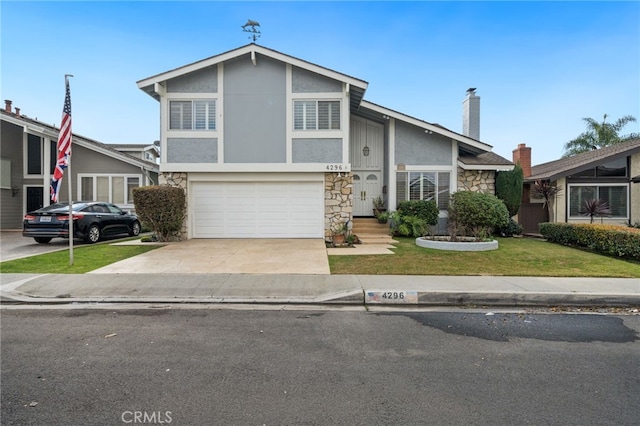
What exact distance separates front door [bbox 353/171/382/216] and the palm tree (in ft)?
78.9

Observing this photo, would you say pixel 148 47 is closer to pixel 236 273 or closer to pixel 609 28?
pixel 236 273

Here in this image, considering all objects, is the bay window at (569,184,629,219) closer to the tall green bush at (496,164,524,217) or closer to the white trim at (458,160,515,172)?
the tall green bush at (496,164,524,217)

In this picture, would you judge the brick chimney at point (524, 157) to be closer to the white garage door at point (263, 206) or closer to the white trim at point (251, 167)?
the white trim at point (251, 167)

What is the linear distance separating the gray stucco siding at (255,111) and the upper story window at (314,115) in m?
0.58

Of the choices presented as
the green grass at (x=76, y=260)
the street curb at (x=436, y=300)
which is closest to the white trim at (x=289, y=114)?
the green grass at (x=76, y=260)

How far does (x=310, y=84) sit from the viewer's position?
13.8 meters

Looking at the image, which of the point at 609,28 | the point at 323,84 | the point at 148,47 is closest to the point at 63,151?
the point at 148,47

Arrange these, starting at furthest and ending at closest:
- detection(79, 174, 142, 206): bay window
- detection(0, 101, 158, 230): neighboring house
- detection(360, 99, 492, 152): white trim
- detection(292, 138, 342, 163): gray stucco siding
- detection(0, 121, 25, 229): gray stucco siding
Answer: detection(0, 121, 25, 229): gray stucco siding → detection(79, 174, 142, 206): bay window → detection(0, 101, 158, 230): neighboring house → detection(360, 99, 492, 152): white trim → detection(292, 138, 342, 163): gray stucco siding

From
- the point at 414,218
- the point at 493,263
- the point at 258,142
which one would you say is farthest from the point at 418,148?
the point at 493,263

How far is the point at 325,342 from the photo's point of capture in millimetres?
4543

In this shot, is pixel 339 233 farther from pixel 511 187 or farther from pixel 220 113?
pixel 511 187

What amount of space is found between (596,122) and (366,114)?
25298 mm

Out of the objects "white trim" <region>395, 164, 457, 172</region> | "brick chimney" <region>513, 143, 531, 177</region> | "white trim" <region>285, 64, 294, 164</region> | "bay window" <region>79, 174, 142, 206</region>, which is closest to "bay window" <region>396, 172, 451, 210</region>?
"white trim" <region>395, 164, 457, 172</region>

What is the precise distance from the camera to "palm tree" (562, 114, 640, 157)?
28.6m
